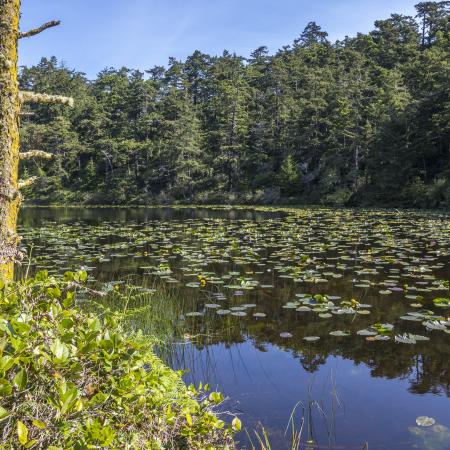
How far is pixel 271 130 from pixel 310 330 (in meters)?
43.3

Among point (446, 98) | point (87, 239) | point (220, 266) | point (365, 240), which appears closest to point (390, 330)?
point (220, 266)

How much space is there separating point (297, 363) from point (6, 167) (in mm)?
3325

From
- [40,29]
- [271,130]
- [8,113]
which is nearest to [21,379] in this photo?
[8,113]

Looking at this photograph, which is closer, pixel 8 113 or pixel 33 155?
pixel 8 113

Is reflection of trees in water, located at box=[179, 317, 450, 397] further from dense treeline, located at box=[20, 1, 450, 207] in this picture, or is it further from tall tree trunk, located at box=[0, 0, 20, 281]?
dense treeline, located at box=[20, 1, 450, 207]

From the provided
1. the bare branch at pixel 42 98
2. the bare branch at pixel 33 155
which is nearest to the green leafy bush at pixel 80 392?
the bare branch at pixel 33 155

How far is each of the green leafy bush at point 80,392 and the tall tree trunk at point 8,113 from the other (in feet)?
5.13

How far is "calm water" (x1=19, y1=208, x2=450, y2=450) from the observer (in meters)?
3.41

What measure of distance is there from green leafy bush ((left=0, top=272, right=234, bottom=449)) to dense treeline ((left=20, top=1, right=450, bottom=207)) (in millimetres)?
25890

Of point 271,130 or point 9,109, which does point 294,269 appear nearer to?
point 9,109

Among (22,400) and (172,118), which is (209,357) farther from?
(172,118)

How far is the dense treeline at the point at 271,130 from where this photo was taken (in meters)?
29.7

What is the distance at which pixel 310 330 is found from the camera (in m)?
5.18

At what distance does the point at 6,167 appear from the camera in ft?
11.7
